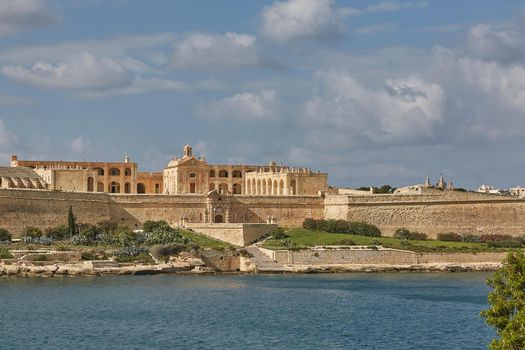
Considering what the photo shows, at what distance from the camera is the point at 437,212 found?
7081 cm

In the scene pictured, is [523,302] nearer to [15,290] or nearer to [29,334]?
[29,334]

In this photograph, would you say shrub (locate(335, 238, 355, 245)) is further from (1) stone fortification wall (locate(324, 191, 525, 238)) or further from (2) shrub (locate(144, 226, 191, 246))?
(2) shrub (locate(144, 226, 191, 246))

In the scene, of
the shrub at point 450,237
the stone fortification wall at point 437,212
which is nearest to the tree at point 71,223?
the stone fortification wall at point 437,212

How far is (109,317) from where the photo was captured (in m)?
37.8

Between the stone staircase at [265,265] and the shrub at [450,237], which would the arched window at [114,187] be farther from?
the shrub at [450,237]

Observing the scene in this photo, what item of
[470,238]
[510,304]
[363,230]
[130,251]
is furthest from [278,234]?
[510,304]

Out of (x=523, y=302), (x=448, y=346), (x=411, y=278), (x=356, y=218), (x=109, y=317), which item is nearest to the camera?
(x=523, y=302)

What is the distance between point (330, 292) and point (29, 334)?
17025 millimetres

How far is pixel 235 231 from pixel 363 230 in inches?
353

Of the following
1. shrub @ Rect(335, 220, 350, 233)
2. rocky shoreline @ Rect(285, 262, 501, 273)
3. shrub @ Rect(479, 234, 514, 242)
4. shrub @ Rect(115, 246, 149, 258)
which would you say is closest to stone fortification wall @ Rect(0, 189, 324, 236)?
shrub @ Rect(335, 220, 350, 233)

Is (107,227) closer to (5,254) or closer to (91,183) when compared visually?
(5,254)

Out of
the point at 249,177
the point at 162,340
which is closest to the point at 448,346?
the point at 162,340

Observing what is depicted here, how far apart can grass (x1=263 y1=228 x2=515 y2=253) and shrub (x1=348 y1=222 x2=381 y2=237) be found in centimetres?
94

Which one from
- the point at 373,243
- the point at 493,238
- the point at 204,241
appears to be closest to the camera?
the point at 204,241
